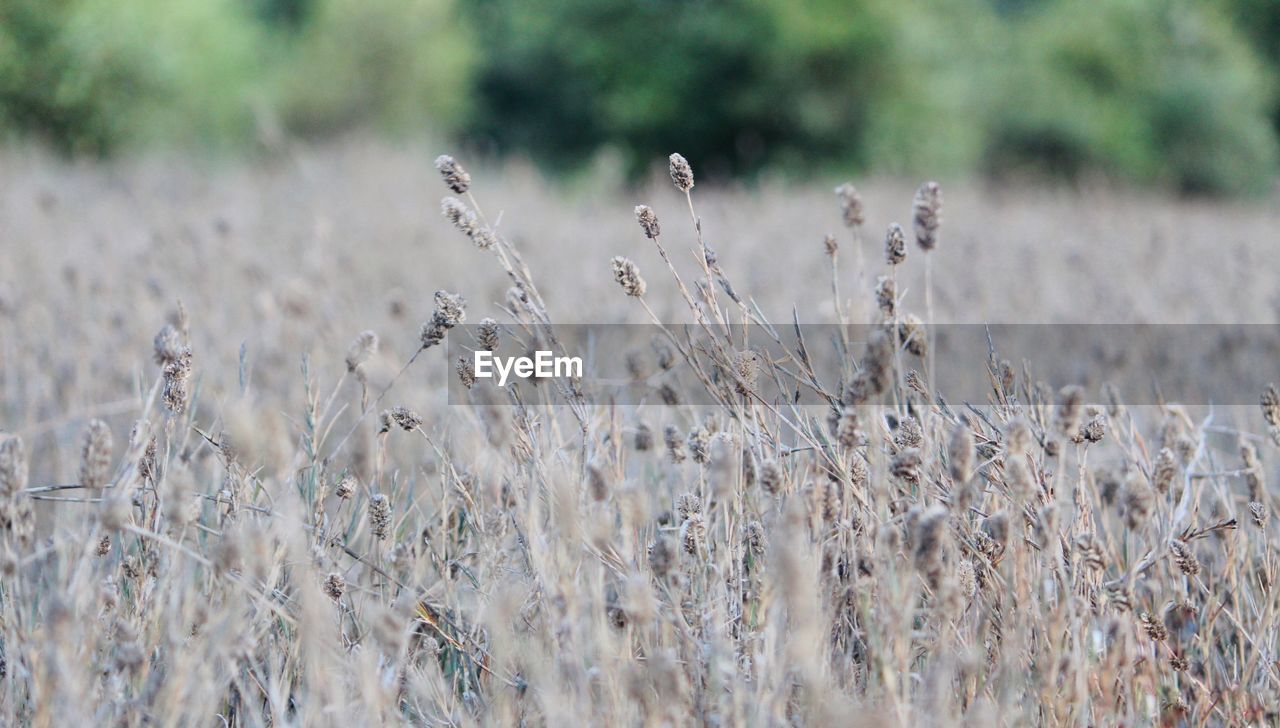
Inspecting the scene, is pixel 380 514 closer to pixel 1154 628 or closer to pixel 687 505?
pixel 687 505

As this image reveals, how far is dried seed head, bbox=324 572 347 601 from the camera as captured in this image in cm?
151

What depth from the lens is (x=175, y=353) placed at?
59.2 inches

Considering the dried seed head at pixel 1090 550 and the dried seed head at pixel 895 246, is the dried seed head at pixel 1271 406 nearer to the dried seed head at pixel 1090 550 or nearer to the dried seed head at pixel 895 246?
the dried seed head at pixel 1090 550

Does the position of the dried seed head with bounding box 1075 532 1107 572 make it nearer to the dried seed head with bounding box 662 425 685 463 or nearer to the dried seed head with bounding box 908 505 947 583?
the dried seed head with bounding box 908 505 947 583

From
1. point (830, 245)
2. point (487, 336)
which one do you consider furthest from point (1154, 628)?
point (487, 336)

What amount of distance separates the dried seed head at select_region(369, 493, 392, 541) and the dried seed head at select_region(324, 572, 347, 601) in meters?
0.13

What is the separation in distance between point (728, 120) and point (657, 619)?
1328cm

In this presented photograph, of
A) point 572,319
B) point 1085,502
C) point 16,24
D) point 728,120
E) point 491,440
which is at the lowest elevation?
point 1085,502

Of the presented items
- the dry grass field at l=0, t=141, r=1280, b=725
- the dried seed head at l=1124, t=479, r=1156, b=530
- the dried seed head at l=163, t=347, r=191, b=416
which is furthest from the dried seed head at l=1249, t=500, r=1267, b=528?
the dried seed head at l=163, t=347, r=191, b=416

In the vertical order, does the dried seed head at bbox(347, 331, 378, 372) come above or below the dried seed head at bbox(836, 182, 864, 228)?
below

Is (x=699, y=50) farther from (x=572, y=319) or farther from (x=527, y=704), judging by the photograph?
(x=527, y=704)

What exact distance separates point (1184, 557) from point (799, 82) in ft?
40.9

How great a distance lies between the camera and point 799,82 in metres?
13.4

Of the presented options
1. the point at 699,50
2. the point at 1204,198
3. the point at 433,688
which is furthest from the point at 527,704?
the point at 1204,198
